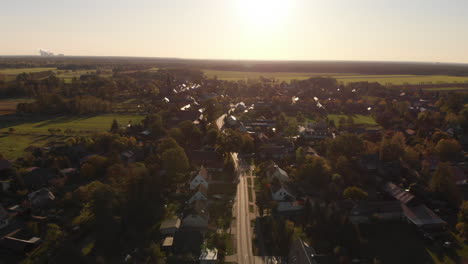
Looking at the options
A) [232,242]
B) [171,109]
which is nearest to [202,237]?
[232,242]

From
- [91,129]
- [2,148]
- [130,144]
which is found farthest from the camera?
[91,129]

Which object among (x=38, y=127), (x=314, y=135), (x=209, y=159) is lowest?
(x=38, y=127)

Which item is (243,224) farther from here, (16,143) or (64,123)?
(64,123)

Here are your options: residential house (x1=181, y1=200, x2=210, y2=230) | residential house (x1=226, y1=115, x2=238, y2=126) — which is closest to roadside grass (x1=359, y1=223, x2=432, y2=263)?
residential house (x1=181, y1=200, x2=210, y2=230)

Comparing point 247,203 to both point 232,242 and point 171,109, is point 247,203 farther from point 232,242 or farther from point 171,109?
point 171,109

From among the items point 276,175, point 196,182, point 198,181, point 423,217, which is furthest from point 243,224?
point 423,217

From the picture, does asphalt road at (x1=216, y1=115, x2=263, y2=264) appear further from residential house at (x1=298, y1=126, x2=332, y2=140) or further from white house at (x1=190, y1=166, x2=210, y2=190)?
residential house at (x1=298, y1=126, x2=332, y2=140)

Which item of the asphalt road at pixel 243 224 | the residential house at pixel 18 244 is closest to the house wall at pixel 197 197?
the asphalt road at pixel 243 224
